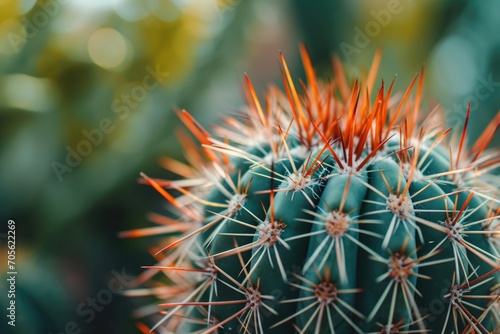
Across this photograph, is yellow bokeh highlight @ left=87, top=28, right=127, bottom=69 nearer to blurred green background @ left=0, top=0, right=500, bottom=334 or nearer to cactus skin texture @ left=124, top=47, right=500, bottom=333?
blurred green background @ left=0, top=0, right=500, bottom=334

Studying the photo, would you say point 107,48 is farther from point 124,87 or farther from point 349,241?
point 349,241

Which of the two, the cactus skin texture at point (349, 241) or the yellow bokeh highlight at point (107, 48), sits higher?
the yellow bokeh highlight at point (107, 48)

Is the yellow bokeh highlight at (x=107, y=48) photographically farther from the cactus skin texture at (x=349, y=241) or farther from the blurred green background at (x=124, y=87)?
the cactus skin texture at (x=349, y=241)

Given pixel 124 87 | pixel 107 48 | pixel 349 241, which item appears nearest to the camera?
pixel 349 241

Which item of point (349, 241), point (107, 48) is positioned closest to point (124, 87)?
point (107, 48)

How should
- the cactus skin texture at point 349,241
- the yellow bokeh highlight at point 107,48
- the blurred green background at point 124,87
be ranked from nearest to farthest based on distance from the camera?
the cactus skin texture at point 349,241
the blurred green background at point 124,87
the yellow bokeh highlight at point 107,48

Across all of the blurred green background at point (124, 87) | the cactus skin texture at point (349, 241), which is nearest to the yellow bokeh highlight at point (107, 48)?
the blurred green background at point (124, 87)
